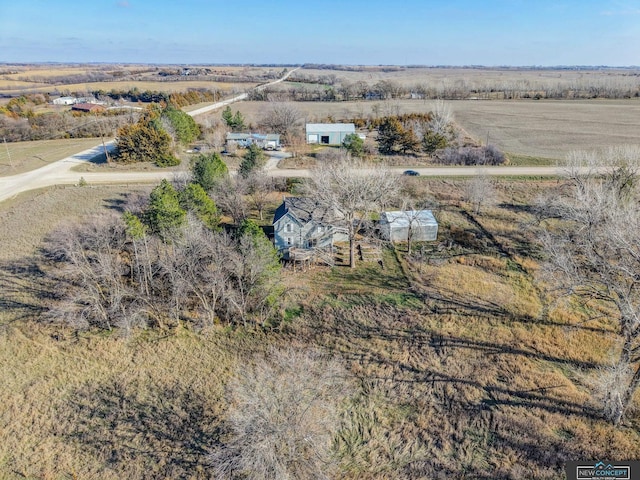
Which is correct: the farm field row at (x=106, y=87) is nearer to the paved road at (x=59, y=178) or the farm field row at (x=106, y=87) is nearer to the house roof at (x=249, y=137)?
the house roof at (x=249, y=137)

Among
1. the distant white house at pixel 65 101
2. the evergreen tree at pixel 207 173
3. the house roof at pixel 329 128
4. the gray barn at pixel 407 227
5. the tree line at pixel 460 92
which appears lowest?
the gray barn at pixel 407 227

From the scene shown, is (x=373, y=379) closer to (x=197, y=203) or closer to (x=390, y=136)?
(x=197, y=203)

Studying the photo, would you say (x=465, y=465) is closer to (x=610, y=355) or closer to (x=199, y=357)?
(x=610, y=355)

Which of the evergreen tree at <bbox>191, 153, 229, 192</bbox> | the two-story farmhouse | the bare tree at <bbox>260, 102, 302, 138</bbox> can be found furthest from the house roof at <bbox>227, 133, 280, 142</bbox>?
the two-story farmhouse

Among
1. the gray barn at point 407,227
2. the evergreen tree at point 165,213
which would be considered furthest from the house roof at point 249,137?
the evergreen tree at point 165,213

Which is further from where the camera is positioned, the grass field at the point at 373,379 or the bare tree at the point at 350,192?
the bare tree at the point at 350,192

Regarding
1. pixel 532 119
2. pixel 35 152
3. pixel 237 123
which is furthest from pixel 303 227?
pixel 532 119

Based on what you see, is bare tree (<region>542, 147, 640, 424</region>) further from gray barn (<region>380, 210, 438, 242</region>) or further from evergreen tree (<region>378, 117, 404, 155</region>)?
evergreen tree (<region>378, 117, 404, 155</region>)
